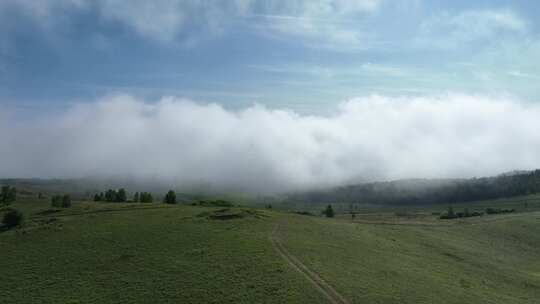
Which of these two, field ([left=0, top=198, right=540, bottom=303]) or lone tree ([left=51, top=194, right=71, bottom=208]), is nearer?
field ([left=0, top=198, right=540, bottom=303])

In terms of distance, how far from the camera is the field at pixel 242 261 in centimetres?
3981

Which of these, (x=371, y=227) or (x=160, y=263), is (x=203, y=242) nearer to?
(x=160, y=263)

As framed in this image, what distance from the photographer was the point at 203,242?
5625 centimetres

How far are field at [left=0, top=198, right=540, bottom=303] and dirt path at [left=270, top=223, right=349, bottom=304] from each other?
7.9 inches

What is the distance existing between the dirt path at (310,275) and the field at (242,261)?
20 cm

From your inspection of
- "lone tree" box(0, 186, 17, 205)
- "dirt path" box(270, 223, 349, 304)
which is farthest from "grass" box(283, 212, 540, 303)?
"lone tree" box(0, 186, 17, 205)

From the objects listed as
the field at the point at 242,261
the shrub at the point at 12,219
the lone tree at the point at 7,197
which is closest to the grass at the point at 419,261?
the field at the point at 242,261

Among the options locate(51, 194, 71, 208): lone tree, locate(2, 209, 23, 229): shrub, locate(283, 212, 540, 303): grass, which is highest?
locate(51, 194, 71, 208): lone tree

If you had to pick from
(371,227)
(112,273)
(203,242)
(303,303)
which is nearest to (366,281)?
(303,303)

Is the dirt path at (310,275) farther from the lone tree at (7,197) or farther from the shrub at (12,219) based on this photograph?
the lone tree at (7,197)

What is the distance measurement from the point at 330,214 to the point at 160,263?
271 ft

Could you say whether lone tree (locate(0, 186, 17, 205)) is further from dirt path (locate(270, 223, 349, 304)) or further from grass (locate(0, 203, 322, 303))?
dirt path (locate(270, 223, 349, 304))

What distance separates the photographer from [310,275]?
4197 centimetres

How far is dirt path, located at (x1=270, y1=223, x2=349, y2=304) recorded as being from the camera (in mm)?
36444
